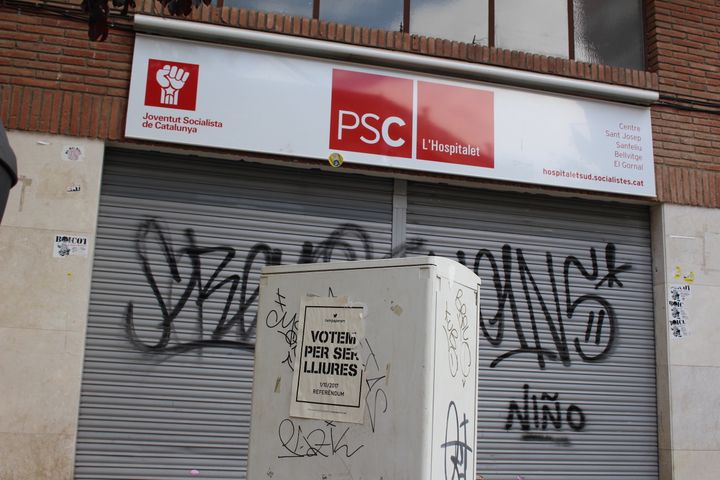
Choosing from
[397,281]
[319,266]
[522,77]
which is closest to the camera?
[397,281]

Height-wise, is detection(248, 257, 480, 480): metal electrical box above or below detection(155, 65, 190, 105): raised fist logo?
below

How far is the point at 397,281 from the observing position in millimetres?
3465

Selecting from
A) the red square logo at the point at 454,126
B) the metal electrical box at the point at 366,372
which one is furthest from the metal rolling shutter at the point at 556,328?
the metal electrical box at the point at 366,372

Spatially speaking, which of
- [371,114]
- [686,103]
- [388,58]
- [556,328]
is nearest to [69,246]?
[371,114]

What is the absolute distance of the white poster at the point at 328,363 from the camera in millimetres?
3525

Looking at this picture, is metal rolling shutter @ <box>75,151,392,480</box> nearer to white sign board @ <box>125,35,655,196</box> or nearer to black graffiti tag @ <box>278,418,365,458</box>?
white sign board @ <box>125,35,655,196</box>

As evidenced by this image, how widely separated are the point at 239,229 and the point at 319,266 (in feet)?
11.6

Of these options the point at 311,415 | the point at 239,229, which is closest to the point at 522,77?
the point at 239,229

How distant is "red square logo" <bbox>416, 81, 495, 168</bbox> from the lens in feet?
24.0

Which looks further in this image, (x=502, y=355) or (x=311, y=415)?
(x=502, y=355)

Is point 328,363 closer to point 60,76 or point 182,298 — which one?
point 182,298

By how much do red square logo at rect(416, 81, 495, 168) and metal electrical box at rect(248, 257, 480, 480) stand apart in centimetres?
361

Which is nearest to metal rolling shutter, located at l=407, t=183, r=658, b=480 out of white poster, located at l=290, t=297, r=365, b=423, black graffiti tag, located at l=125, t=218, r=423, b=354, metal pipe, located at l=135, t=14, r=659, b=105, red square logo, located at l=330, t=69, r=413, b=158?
red square logo, located at l=330, t=69, r=413, b=158

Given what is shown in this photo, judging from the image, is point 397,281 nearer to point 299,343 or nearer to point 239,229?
point 299,343
